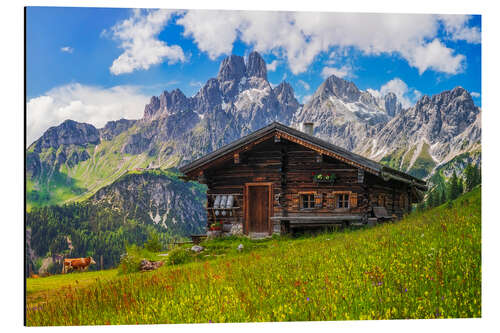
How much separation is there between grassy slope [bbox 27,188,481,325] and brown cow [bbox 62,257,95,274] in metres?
3.28

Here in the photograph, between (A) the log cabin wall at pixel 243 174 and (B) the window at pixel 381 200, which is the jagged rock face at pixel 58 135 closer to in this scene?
(A) the log cabin wall at pixel 243 174

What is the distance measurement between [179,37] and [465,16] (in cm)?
672

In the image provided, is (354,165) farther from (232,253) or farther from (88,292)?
(88,292)

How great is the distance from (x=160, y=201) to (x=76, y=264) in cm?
16777

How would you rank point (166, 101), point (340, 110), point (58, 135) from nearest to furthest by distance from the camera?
1. point (58, 135)
2. point (340, 110)
3. point (166, 101)

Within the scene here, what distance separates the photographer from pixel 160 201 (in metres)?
176

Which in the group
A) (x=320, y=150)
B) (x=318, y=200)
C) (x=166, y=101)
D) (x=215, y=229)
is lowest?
(x=215, y=229)

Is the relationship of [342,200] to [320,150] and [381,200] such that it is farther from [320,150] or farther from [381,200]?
[381,200]

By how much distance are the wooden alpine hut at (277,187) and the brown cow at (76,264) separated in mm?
4681

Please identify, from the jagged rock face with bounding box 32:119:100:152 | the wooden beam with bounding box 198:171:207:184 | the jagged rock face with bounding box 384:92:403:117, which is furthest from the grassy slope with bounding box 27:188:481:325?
the wooden beam with bounding box 198:171:207:184

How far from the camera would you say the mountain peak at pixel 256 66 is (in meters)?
11.1

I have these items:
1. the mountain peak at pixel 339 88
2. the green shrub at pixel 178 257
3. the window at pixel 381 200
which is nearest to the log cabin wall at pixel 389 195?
the window at pixel 381 200

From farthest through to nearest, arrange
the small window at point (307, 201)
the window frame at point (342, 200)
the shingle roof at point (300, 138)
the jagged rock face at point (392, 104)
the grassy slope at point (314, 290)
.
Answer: the small window at point (307, 201) → the window frame at point (342, 200) → the shingle roof at point (300, 138) → the jagged rock face at point (392, 104) → the grassy slope at point (314, 290)

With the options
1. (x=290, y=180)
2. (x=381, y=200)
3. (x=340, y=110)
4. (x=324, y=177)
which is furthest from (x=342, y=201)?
(x=340, y=110)
